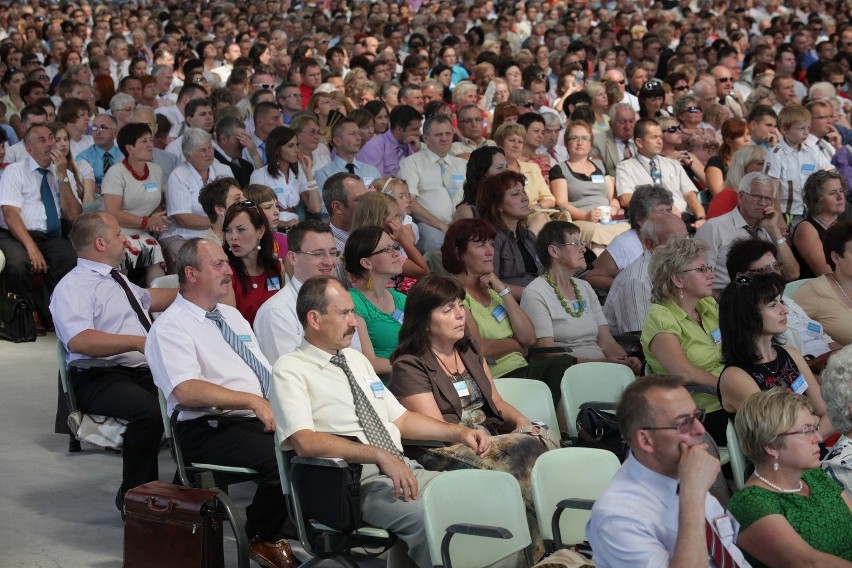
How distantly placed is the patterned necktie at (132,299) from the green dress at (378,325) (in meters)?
0.93

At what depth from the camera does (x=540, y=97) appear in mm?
11180

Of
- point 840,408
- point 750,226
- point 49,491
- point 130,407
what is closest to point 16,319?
point 49,491

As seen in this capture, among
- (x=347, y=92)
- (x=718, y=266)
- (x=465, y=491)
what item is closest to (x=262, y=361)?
(x=465, y=491)

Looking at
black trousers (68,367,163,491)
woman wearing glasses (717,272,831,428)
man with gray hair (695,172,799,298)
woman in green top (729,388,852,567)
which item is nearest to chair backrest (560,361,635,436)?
woman wearing glasses (717,272,831,428)

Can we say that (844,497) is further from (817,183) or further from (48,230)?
(48,230)

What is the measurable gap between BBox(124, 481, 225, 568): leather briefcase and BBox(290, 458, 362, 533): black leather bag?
297 millimetres

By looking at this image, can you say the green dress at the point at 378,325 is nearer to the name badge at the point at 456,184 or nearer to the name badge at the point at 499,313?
the name badge at the point at 499,313

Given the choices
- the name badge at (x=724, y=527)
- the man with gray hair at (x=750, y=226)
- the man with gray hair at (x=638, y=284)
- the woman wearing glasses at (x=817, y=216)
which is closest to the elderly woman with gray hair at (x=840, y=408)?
the name badge at (x=724, y=527)

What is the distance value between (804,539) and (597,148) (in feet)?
20.3

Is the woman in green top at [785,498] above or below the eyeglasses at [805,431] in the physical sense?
below

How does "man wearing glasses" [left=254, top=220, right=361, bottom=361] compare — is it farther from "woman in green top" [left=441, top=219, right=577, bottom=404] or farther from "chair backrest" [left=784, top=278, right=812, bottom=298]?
"chair backrest" [left=784, top=278, right=812, bottom=298]

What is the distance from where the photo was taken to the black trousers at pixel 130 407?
15.9 feet

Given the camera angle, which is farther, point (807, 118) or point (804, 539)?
point (807, 118)

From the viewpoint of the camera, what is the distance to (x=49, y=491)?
516 cm
